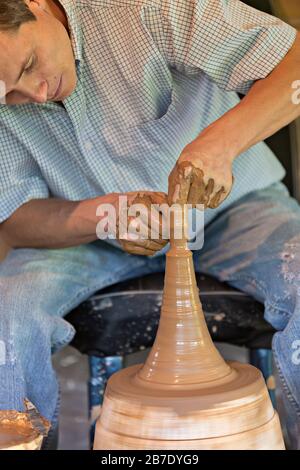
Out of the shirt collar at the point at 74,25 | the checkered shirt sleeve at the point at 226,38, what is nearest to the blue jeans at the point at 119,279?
the checkered shirt sleeve at the point at 226,38

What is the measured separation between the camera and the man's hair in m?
1.39

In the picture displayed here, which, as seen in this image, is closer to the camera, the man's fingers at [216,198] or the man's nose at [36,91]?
the man's fingers at [216,198]

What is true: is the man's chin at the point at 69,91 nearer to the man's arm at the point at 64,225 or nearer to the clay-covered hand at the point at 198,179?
the man's arm at the point at 64,225

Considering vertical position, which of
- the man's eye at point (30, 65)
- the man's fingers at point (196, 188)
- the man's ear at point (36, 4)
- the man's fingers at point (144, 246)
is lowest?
the man's fingers at point (144, 246)

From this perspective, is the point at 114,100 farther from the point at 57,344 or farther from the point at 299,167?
the point at 299,167

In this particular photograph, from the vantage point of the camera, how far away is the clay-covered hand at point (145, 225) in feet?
4.70

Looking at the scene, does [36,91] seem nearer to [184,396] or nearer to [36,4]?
[36,4]

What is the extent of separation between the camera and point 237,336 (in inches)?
72.7

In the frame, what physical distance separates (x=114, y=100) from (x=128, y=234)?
0.34 m

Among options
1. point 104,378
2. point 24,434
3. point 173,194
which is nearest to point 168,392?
point 24,434

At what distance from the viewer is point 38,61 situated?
1.45 metres

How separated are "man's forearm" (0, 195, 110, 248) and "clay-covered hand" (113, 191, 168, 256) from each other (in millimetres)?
213

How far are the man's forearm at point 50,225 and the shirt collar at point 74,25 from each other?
0.36 metres

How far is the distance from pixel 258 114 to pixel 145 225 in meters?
0.31
